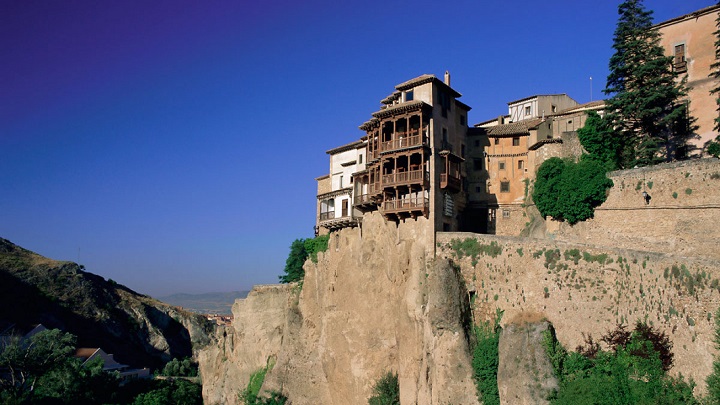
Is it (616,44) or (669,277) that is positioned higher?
(616,44)

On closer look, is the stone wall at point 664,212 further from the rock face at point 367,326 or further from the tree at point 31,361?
the tree at point 31,361

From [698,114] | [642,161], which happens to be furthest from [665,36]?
[642,161]

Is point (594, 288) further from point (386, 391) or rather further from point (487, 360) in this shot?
point (386, 391)

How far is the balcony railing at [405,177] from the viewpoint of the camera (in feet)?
131

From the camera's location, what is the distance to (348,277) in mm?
45062

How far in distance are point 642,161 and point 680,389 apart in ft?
53.3

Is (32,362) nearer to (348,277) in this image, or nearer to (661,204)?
(348,277)

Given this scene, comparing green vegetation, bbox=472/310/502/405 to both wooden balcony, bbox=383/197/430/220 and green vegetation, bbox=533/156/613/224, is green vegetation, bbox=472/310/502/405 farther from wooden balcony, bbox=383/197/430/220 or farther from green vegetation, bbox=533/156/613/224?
wooden balcony, bbox=383/197/430/220

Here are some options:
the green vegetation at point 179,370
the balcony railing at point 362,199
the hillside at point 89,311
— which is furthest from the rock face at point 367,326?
the hillside at point 89,311

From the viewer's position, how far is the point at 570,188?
37.2 meters

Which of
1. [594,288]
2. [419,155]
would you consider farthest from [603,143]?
[594,288]

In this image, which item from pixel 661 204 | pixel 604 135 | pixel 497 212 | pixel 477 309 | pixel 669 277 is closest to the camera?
pixel 669 277

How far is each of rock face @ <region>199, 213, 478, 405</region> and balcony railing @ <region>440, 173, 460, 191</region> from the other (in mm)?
3376

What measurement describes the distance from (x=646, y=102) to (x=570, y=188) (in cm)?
709
